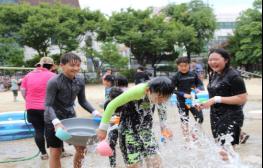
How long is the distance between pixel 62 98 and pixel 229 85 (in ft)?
5.32

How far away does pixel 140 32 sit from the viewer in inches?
1460

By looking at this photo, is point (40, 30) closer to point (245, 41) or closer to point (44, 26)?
point (44, 26)

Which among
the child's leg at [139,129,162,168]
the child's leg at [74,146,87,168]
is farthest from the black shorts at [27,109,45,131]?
the child's leg at [139,129,162,168]

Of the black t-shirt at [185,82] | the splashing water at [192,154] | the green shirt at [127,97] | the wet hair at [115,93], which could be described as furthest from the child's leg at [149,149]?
the black t-shirt at [185,82]

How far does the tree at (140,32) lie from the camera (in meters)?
36.6

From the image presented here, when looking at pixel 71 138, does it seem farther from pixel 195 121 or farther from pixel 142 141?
pixel 195 121

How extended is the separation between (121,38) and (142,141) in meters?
32.5

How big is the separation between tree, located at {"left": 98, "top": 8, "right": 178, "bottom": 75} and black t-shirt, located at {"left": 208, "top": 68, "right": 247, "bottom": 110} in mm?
31948

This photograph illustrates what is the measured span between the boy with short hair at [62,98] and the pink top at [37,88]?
188 centimetres

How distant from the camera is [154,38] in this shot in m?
37.4

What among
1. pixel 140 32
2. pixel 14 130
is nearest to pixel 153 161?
pixel 14 130

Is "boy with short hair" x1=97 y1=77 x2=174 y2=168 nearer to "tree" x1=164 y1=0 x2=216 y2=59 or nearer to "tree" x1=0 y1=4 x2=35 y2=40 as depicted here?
"tree" x1=0 y1=4 x2=35 y2=40

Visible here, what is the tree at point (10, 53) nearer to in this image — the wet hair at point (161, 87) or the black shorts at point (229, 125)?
the black shorts at point (229, 125)

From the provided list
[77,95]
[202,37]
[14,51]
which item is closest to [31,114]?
[77,95]
